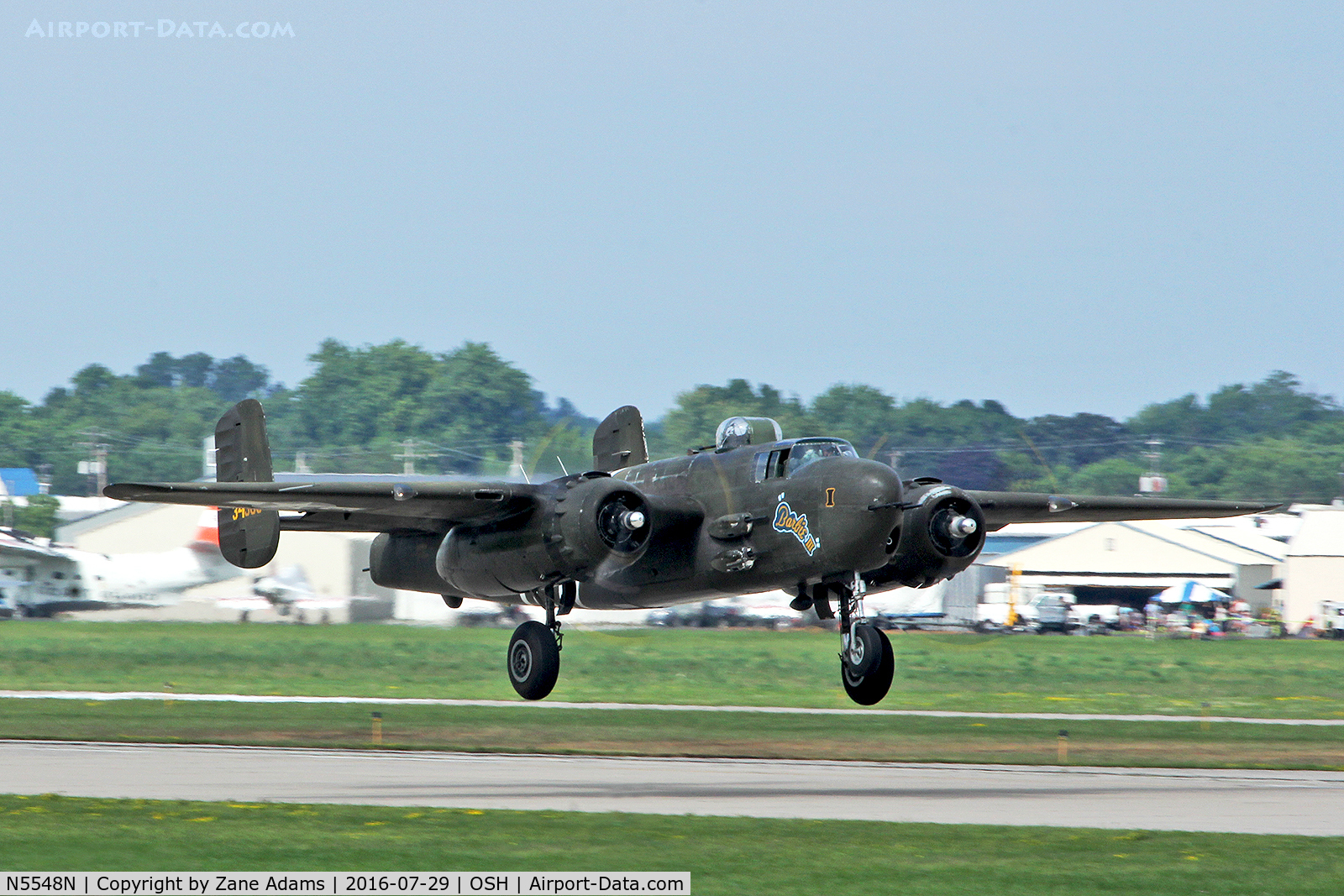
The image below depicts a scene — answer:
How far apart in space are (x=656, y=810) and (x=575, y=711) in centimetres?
2184

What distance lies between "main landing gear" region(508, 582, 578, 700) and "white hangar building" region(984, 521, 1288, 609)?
230 feet

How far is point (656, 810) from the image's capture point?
24.8 m

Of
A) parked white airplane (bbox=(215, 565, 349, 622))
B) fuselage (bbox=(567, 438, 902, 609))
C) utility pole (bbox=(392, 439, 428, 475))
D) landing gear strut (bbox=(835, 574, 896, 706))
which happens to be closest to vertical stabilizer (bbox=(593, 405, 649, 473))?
fuselage (bbox=(567, 438, 902, 609))

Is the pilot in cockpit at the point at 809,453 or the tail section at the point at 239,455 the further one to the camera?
the tail section at the point at 239,455

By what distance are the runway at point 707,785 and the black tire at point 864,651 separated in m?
2.40

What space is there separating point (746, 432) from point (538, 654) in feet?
19.8

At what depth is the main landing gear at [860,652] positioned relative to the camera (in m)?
24.4

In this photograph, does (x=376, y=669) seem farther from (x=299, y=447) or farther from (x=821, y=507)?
(x=299, y=447)

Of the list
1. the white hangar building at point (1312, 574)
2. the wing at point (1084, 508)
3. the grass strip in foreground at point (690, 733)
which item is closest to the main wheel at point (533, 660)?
the grass strip in foreground at point (690, 733)

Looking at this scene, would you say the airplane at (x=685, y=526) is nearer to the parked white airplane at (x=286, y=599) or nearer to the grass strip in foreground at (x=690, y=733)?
the grass strip in foreground at (x=690, y=733)

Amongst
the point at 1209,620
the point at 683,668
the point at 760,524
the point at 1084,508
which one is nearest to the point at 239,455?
the point at 760,524

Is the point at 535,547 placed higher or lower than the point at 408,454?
lower

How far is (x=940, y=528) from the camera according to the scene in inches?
939

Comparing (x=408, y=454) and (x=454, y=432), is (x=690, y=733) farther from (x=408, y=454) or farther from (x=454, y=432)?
(x=454, y=432)
